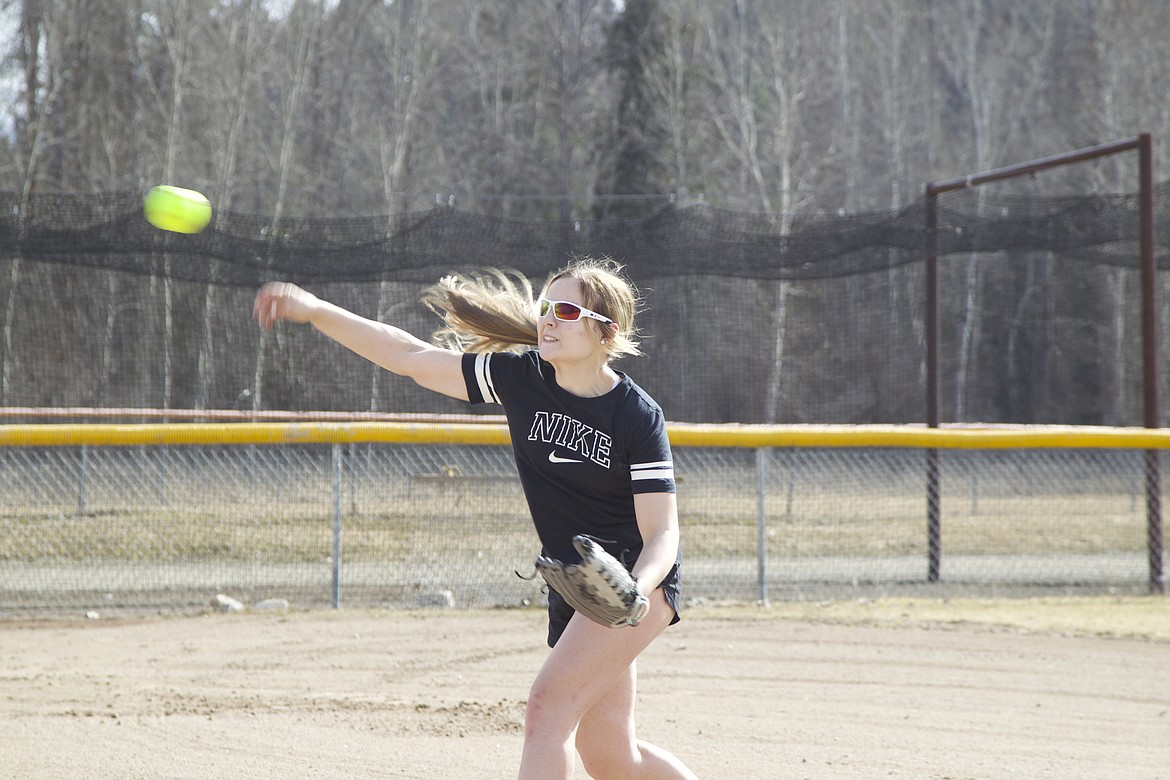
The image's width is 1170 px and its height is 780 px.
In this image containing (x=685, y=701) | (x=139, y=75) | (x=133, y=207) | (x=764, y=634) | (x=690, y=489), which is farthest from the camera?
(x=139, y=75)

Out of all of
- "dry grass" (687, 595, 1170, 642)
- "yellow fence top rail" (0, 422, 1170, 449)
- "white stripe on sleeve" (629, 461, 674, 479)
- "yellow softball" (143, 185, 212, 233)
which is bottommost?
"dry grass" (687, 595, 1170, 642)

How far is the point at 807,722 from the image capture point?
5770mm

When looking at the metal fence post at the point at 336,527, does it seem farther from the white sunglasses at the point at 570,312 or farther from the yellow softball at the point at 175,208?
the white sunglasses at the point at 570,312

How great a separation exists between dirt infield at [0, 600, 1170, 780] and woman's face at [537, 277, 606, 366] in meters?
2.30

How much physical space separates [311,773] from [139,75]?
24945 mm

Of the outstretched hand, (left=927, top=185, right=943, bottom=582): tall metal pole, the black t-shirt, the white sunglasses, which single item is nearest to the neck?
the black t-shirt

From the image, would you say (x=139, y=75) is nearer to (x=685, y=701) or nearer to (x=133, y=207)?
(x=133, y=207)

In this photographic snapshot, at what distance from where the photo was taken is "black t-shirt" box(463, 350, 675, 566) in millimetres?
3121

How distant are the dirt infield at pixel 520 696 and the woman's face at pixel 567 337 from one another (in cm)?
230

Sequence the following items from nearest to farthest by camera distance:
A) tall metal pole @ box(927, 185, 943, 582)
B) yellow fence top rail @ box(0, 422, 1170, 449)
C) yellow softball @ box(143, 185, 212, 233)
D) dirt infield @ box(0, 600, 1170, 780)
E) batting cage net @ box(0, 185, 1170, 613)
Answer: dirt infield @ box(0, 600, 1170, 780) → yellow softball @ box(143, 185, 212, 233) → yellow fence top rail @ box(0, 422, 1170, 449) → batting cage net @ box(0, 185, 1170, 613) → tall metal pole @ box(927, 185, 943, 582)

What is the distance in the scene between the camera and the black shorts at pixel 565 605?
3.18m

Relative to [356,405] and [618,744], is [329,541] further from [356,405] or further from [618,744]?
[618,744]

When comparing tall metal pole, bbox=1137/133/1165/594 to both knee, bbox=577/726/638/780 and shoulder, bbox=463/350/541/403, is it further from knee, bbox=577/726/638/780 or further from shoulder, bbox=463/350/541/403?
shoulder, bbox=463/350/541/403

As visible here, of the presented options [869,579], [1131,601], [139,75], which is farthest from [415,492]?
[139,75]
